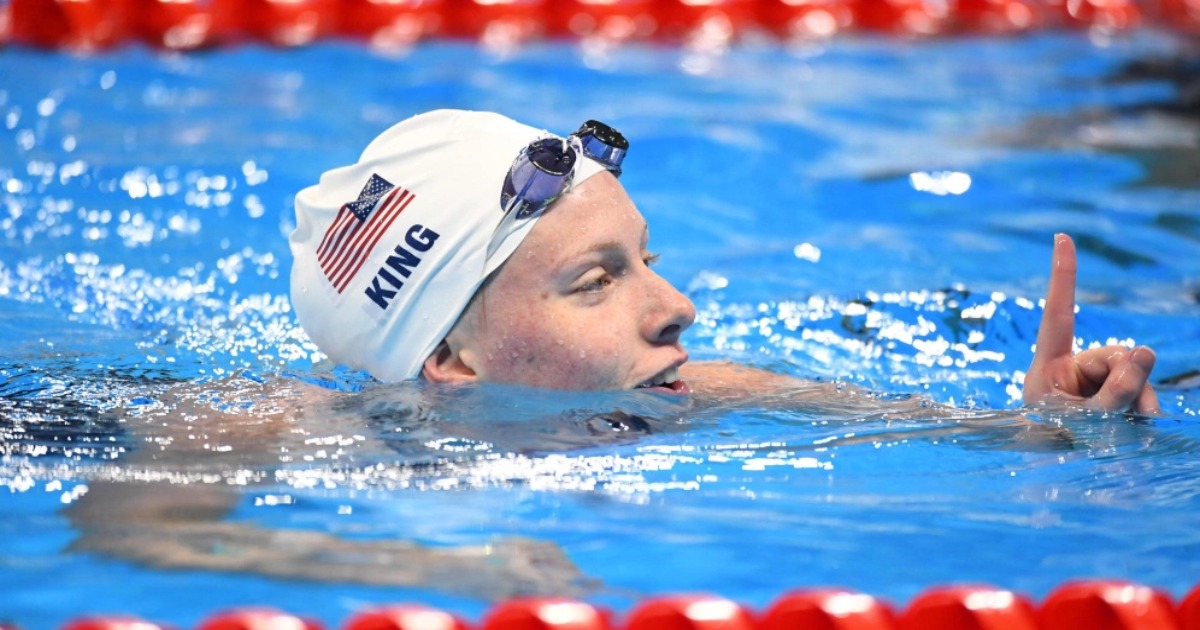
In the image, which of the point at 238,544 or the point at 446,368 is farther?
the point at 446,368

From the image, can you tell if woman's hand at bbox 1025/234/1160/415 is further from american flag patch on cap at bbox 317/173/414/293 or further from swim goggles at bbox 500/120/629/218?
american flag patch on cap at bbox 317/173/414/293

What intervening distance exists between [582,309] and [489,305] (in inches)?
9.2

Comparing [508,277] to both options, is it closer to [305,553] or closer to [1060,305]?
[305,553]

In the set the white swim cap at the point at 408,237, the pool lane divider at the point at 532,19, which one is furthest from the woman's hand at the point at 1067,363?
the pool lane divider at the point at 532,19

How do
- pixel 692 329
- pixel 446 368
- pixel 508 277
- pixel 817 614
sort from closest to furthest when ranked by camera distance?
pixel 817 614
pixel 508 277
pixel 446 368
pixel 692 329

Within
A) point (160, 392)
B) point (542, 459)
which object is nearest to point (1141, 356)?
point (542, 459)

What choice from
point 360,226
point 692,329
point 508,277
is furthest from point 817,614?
point 692,329

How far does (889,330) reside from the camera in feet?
15.2

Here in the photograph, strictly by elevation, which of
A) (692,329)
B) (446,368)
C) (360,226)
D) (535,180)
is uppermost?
(692,329)

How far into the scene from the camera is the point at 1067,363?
3.20 meters

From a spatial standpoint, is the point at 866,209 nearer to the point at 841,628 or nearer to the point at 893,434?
the point at 893,434

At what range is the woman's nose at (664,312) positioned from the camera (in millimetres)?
3160

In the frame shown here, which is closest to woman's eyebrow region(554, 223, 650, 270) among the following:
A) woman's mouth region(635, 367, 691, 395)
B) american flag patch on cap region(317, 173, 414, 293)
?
woman's mouth region(635, 367, 691, 395)

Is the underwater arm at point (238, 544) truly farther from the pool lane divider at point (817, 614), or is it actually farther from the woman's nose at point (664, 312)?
the woman's nose at point (664, 312)
